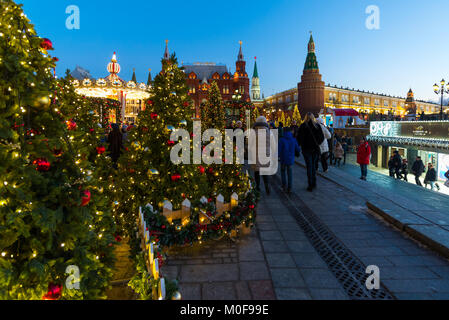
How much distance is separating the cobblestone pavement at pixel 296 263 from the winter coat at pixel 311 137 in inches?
101

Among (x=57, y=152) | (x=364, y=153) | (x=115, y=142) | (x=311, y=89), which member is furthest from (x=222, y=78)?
(x=57, y=152)

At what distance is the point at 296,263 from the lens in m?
3.90

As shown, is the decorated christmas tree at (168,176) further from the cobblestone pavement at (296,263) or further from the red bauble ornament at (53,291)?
the red bauble ornament at (53,291)

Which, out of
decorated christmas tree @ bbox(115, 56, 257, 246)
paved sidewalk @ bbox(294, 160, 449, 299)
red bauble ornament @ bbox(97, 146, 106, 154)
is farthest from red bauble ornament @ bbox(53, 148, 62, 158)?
red bauble ornament @ bbox(97, 146, 106, 154)

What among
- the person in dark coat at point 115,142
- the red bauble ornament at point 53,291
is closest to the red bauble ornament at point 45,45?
the red bauble ornament at point 53,291

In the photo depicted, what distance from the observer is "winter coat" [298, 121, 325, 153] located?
8.12 m

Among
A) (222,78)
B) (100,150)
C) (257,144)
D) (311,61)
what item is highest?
(311,61)

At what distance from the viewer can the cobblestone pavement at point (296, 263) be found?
3.19 m

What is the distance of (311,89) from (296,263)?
77245mm

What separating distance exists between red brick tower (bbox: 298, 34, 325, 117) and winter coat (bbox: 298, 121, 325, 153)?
69988mm

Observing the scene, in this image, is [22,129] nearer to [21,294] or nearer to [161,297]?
[21,294]

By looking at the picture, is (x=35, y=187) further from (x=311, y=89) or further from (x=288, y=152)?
(x=311, y=89)

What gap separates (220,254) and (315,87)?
77.4m
